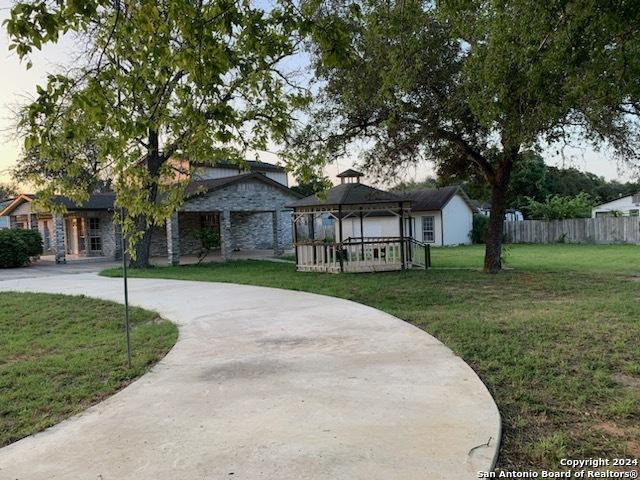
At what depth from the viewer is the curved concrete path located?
3.22 meters

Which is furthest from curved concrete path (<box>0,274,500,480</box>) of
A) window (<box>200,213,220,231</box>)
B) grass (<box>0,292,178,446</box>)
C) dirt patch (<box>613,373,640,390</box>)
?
window (<box>200,213,220,231</box>)

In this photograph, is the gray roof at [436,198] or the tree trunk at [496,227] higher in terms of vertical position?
the gray roof at [436,198]

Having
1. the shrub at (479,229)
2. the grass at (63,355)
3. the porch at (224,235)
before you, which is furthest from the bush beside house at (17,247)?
the shrub at (479,229)

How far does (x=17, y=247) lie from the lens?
72.6 feet

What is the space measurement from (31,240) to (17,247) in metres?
1.09

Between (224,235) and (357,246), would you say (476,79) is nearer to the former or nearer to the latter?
(357,246)

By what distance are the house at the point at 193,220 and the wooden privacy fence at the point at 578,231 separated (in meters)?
14.7

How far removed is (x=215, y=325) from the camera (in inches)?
315

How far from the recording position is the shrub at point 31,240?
22844mm

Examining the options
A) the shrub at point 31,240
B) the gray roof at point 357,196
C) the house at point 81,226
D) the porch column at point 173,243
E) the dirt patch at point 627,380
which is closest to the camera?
the dirt patch at point 627,380

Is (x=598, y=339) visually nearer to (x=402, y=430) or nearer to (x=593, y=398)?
(x=593, y=398)

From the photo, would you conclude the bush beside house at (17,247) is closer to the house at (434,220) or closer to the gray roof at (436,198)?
the house at (434,220)

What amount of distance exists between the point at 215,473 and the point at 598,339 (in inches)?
212

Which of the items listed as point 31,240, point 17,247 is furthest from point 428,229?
point 17,247
